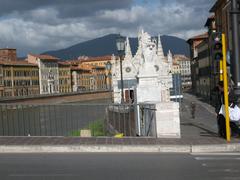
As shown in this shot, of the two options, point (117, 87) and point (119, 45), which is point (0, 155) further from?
point (117, 87)

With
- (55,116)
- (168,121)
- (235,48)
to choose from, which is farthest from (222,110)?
(55,116)

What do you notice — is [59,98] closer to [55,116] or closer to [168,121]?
[55,116]

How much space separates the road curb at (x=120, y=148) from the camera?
1298cm

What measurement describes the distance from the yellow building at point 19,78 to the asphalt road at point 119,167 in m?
130

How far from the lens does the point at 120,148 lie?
43.0ft

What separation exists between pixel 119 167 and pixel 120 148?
2.70 m

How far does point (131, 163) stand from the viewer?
36.0 feet

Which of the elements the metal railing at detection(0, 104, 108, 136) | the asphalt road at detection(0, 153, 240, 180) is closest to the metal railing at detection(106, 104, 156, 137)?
the metal railing at detection(0, 104, 108, 136)

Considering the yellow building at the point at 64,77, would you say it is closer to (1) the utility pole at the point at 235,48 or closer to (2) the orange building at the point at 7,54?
(2) the orange building at the point at 7,54

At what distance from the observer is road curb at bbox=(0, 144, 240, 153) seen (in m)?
13.0

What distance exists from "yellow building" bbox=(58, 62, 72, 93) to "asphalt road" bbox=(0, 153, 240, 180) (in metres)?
173

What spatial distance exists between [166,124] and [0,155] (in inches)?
203

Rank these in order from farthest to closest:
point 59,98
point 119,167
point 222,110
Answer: point 59,98
point 222,110
point 119,167

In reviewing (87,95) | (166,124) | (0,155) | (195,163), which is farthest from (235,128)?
(87,95)
